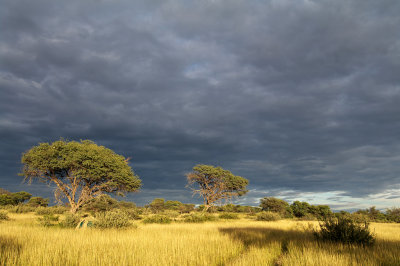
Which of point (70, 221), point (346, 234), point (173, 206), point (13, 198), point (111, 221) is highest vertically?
point (13, 198)

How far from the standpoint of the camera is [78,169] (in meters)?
29.6

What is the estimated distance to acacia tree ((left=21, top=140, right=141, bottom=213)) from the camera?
2864 centimetres

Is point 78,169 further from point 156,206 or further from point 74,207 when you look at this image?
point 156,206

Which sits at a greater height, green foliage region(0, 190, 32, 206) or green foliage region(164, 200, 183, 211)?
green foliage region(0, 190, 32, 206)

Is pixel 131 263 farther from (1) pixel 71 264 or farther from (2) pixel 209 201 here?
(2) pixel 209 201

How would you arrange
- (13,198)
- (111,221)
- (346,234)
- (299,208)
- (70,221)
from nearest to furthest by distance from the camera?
(346,234), (111,221), (70,221), (299,208), (13,198)

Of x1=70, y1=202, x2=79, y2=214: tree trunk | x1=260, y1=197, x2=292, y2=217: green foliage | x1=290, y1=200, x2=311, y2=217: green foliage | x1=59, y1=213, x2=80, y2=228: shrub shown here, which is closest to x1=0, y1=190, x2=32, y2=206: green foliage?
x1=70, y1=202, x2=79, y2=214: tree trunk

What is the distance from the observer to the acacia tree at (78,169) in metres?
28.6

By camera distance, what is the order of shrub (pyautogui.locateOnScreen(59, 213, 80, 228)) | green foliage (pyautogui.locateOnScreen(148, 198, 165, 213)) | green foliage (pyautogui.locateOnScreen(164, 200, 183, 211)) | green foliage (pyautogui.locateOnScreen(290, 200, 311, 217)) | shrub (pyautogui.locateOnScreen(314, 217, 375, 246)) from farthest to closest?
green foliage (pyautogui.locateOnScreen(164, 200, 183, 211))
green foliage (pyautogui.locateOnScreen(148, 198, 165, 213))
green foliage (pyautogui.locateOnScreen(290, 200, 311, 217))
shrub (pyautogui.locateOnScreen(59, 213, 80, 228))
shrub (pyautogui.locateOnScreen(314, 217, 375, 246))

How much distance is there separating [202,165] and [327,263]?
4042 cm

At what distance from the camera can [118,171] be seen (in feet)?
100

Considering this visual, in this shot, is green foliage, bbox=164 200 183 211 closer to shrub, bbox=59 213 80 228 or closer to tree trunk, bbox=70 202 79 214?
tree trunk, bbox=70 202 79 214

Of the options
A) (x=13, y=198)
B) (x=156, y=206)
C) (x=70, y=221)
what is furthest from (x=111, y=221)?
(x=13, y=198)

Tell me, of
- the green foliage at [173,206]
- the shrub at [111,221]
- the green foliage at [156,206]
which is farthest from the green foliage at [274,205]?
the shrub at [111,221]
